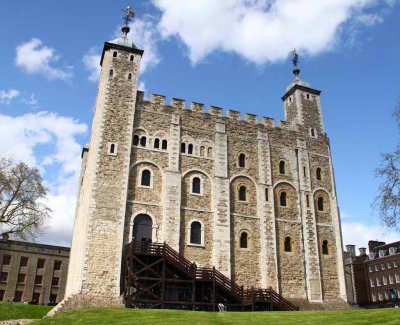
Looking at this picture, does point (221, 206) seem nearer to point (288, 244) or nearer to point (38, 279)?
point (288, 244)

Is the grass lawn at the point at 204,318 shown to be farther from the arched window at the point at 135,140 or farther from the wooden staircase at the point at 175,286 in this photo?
the arched window at the point at 135,140

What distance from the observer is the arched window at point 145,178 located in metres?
26.7

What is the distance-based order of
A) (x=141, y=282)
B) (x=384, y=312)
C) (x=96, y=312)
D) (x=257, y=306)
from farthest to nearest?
(x=257, y=306) < (x=141, y=282) < (x=96, y=312) < (x=384, y=312)

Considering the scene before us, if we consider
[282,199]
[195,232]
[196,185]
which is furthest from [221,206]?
[282,199]

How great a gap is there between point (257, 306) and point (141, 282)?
707 cm

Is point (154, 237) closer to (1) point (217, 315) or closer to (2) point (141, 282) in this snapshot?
(2) point (141, 282)

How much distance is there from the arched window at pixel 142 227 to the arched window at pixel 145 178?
83.6 inches

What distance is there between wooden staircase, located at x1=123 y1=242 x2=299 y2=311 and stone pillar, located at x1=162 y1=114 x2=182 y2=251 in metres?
1.89

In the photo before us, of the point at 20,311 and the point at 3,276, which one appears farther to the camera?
the point at 3,276

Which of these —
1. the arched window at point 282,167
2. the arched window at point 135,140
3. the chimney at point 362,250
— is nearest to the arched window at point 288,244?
the arched window at point 282,167

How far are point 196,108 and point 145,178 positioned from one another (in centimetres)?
697

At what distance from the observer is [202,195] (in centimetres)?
2798

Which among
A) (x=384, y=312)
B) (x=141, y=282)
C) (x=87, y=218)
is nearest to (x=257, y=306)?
(x=141, y=282)

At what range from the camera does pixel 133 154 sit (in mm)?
26984
